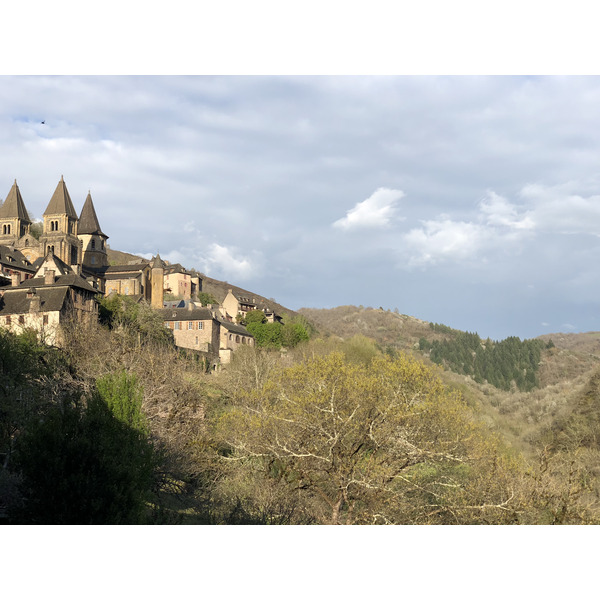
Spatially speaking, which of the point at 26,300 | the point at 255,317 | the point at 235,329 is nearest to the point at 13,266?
the point at 26,300

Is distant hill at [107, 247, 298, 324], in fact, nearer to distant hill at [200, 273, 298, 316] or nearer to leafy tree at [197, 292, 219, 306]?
distant hill at [200, 273, 298, 316]

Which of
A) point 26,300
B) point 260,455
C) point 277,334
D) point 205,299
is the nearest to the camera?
point 260,455

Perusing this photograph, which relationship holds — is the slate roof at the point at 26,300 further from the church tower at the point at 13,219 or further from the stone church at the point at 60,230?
the church tower at the point at 13,219

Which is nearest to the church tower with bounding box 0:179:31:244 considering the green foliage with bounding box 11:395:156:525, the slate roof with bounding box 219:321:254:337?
the slate roof with bounding box 219:321:254:337

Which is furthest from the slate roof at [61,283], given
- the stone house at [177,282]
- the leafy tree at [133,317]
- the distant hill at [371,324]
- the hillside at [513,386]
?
the distant hill at [371,324]

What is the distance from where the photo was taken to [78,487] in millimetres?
12711

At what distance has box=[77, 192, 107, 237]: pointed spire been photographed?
274ft

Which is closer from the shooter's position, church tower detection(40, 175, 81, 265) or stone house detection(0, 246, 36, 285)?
stone house detection(0, 246, 36, 285)

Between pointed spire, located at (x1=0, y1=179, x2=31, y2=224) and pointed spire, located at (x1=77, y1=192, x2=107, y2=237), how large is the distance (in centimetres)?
677

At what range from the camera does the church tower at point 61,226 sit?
246 ft

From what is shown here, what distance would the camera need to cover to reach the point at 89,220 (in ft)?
278

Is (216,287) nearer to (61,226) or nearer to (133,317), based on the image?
(61,226)

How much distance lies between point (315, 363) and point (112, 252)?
361 feet

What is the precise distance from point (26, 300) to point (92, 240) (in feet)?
129
